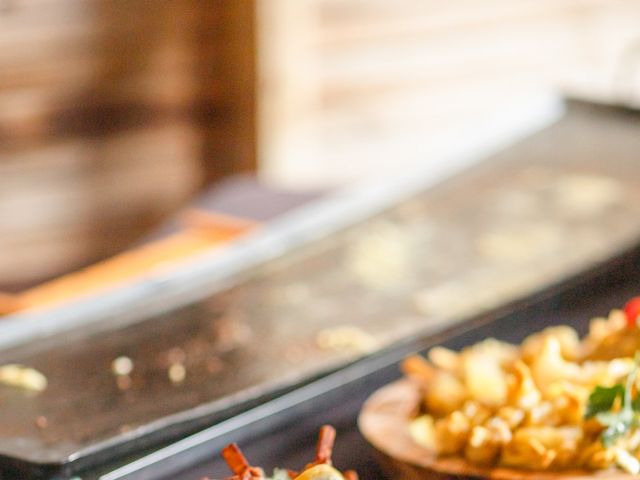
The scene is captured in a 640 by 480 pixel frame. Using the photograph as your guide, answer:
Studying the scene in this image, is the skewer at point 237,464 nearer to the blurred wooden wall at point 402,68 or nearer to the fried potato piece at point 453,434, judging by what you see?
the fried potato piece at point 453,434

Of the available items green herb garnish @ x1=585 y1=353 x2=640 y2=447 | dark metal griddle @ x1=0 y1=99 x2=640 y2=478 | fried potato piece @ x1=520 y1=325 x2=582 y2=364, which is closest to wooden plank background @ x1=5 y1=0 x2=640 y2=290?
dark metal griddle @ x1=0 y1=99 x2=640 y2=478

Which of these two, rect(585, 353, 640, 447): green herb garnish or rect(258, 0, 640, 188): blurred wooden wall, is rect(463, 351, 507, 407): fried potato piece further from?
rect(258, 0, 640, 188): blurred wooden wall

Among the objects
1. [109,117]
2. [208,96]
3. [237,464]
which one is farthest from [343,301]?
[208,96]

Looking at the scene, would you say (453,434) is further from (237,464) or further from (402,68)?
(402,68)

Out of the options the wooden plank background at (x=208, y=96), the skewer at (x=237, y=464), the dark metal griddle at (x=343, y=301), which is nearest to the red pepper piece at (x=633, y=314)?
the dark metal griddle at (x=343, y=301)

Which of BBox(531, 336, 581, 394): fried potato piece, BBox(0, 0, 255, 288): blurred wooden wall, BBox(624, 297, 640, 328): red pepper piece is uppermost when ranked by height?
BBox(624, 297, 640, 328): red pepper piece

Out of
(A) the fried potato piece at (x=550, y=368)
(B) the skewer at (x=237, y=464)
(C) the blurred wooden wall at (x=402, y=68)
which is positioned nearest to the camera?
(B) the skewer at (x=237, y=464)

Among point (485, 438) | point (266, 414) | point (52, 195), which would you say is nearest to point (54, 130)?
point (52, 195)
